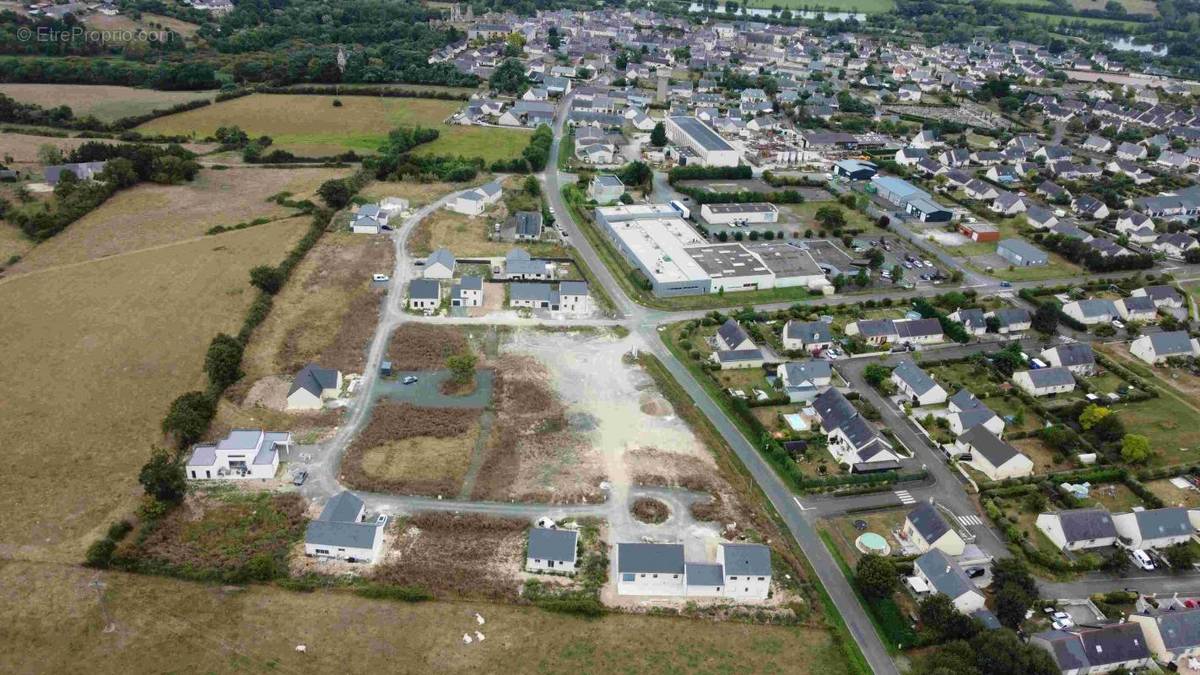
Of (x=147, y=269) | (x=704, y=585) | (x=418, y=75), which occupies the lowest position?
(x=704, y=585)

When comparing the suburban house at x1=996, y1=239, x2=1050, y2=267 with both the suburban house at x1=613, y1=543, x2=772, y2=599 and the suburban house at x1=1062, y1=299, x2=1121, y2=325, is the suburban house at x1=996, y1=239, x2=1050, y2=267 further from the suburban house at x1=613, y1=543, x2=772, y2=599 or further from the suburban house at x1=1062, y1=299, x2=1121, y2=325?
the suburban house at x1=613, y1=543, x2=772, y2=599

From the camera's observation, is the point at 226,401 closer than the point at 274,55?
Yes

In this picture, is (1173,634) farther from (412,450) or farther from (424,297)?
(424,297)

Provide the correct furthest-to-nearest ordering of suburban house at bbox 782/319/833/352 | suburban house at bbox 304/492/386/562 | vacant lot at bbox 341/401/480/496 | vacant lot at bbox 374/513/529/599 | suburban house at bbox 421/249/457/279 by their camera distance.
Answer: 1. suburban house at bbox 421/249/457/279
2. suburban house at bbox 782/319/833/352
3. vacant lot at bbox 341/401/480/496
4. suburban house at bbox 304/492/386/562
5. vacant lot at bbox 374/513/529/599

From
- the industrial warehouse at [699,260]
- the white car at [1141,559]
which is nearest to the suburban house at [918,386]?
the white car at [1141,559]

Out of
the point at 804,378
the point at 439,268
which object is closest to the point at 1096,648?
the point at 804,378

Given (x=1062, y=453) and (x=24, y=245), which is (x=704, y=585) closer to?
(x=1062, y=453)

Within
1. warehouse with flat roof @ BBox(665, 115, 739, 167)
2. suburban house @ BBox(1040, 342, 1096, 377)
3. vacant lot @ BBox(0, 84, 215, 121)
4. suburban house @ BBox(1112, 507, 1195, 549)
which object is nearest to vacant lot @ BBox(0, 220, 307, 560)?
warehouse with flat roof @ BBox(665, 115, 739, 167)

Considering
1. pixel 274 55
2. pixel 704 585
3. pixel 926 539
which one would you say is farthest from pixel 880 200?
pixel 274 55
